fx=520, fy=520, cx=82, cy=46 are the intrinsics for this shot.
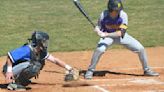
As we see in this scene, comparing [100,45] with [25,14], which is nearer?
[100,45]

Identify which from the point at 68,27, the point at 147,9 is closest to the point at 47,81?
the point at 68,27

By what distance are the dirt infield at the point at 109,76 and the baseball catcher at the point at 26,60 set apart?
273mm

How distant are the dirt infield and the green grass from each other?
1384 mm

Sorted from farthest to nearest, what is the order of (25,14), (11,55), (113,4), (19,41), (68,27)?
(25,14) < (68,27) < (19,41) < (113,4) < (11,55)

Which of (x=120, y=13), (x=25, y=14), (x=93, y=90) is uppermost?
(x=25, y=14)

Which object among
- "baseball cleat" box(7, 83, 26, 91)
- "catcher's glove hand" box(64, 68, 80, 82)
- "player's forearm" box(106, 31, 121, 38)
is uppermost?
"player's forearm" box(106, 31, 121, 38)

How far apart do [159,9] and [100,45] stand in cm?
1145

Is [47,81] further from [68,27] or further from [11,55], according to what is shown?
[68,27]

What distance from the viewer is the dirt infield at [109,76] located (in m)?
8.96

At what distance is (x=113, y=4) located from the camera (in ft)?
31.7

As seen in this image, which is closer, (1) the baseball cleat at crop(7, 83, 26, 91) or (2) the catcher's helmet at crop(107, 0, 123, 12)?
(1) the baseball cleat at crop(7, 83, 26, 91)

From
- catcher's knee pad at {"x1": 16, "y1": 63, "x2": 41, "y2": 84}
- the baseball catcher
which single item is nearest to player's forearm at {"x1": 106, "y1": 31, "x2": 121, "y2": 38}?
the baseball catcher

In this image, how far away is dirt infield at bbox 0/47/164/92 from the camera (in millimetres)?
8961

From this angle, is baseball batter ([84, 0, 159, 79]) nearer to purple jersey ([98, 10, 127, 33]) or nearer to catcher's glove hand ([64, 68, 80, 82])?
purple jersey ([98, 10, 127, 33])
